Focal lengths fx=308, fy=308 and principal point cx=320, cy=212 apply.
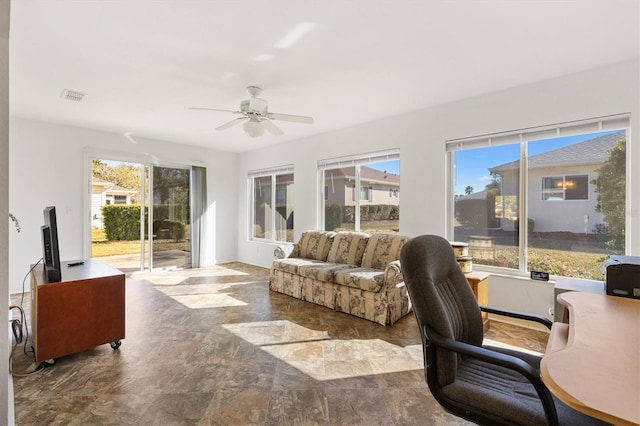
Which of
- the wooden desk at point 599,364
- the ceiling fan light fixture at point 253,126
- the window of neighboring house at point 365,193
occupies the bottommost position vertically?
the wooden desk at point 599,364

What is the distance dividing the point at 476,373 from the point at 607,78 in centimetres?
308

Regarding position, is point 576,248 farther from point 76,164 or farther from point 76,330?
point 76,164

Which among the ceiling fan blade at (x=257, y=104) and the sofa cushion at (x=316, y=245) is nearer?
the ceiling fan blade at (x=257, y=104)

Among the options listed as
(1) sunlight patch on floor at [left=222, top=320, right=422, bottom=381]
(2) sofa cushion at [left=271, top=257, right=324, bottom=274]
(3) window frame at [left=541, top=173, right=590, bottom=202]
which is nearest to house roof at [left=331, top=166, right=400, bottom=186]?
(2) sofa cushion at [left=271, top=257, right=324, bottom=274]

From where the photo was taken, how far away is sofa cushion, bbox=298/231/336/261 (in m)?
4.60

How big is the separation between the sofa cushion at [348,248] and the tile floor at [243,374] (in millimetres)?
860

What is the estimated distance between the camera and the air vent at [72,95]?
337 cm

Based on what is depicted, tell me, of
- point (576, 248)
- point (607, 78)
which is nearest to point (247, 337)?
point (576, 248)

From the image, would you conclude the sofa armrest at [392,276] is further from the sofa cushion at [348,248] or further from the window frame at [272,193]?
the window frame at [272,193]

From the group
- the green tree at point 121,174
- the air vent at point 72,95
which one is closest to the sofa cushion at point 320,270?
the air vent at point 72,95

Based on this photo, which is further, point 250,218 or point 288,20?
point 250,218

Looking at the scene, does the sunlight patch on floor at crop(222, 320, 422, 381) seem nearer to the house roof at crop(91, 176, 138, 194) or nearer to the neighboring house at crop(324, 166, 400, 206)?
the neighboring house at crop(324, 166, 400, 206)

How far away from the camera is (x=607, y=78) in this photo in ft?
9.18

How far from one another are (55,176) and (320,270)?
14.0 feet
